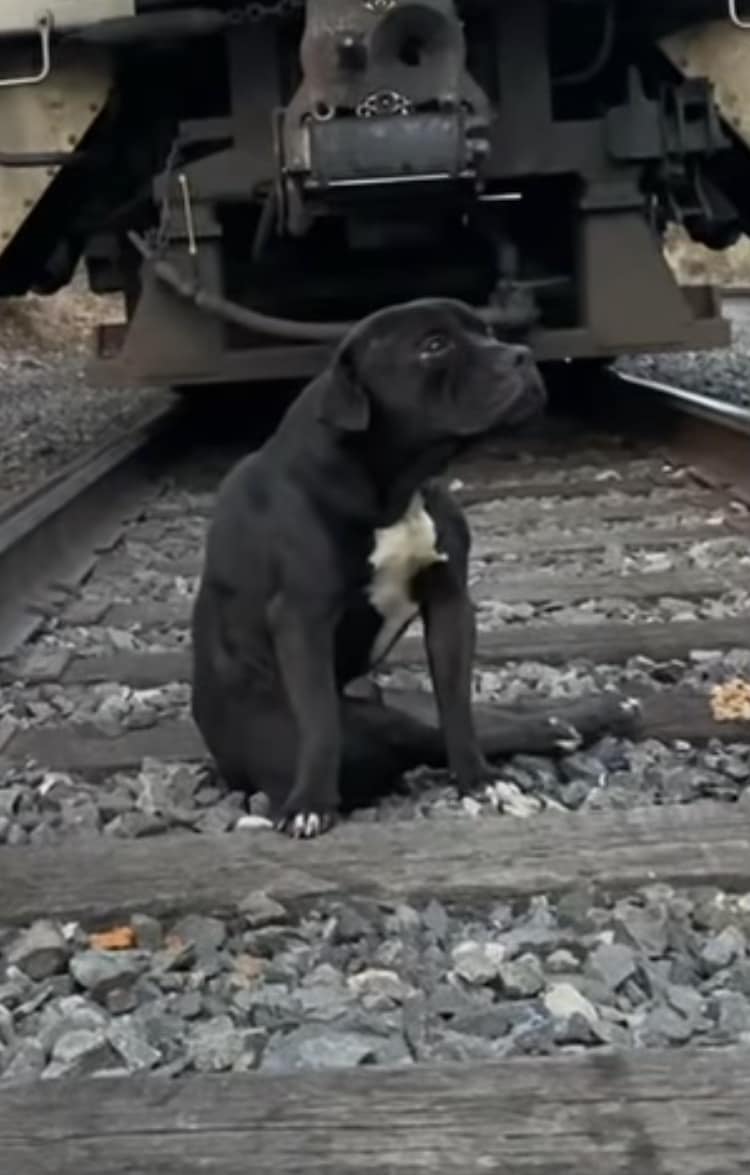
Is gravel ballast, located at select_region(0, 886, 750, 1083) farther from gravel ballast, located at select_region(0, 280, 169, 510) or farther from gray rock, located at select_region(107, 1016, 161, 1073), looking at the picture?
gravel ballast, located at select_region(0, 280, 169, 510)

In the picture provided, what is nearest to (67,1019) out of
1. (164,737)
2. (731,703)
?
(164,737)

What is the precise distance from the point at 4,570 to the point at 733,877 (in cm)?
225

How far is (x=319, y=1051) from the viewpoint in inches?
66.2

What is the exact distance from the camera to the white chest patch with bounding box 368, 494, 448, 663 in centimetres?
260

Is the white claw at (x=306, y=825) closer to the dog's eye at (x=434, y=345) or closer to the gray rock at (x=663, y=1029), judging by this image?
the dog's eye at (x=434, y=345)

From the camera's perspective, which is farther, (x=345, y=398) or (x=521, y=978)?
(x=345, y=398)

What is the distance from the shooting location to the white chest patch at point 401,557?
260cm

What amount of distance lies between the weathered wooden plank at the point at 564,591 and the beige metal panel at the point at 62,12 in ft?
6.58

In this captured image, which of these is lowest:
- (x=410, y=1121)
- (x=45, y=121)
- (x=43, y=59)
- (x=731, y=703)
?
(x=731, y=703)

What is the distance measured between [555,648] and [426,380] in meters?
0.89

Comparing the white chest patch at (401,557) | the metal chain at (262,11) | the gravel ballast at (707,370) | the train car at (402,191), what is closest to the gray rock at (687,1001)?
the white chest patch at (401,557)

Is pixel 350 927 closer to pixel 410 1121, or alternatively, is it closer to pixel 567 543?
pixel 410 1121

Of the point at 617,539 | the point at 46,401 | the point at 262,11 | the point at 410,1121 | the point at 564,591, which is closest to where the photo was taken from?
the point at 410,1121

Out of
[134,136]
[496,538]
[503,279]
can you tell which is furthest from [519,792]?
[134,136]
